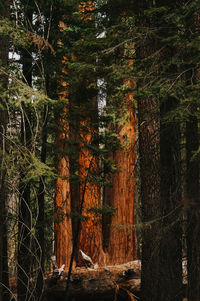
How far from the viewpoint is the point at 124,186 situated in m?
10.8

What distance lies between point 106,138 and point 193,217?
135 inches

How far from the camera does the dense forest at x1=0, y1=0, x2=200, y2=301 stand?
514cm

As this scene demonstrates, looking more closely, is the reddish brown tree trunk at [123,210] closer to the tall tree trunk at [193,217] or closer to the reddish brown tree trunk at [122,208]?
the reddish brown tree trunk at [122,208]

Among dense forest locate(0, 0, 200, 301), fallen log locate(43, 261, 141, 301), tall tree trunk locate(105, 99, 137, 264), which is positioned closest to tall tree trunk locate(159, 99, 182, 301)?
dense forest locate(0, 0, 200, 301)

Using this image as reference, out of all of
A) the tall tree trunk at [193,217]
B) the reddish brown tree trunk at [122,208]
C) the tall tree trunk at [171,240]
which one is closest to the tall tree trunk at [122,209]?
the reddish brown tree trunk at [122,208]

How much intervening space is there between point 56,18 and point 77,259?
612 centimetres

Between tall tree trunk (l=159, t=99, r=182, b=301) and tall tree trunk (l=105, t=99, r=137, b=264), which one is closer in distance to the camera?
tall tree trunk (l=159, t=99, r=182, b=301)

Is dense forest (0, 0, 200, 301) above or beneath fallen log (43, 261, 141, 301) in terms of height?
above

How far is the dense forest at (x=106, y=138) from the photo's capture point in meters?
5.14

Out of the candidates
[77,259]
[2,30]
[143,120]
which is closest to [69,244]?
[77,259]

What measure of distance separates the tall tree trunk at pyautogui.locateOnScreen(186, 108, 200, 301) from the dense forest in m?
0.02

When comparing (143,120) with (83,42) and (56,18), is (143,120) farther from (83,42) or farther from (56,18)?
(56,18)

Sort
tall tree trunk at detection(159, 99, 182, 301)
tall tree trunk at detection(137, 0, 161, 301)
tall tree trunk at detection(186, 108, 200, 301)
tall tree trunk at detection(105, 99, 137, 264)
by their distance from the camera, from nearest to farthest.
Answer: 1. tall tree trunk at detection(186, 108, 200, 301)
2. tall tree trunk at detection(159, 99, 182, 301)
3. tall tree trunk at detection(137, 0, 161, 301)
4. tall tree trunk at detection(105, 99, 137, 264)

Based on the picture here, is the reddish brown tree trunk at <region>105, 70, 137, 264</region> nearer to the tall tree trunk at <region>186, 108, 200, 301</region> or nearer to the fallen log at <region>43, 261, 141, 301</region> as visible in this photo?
the fallen log at <region>43, 261, 141, 301</region>
